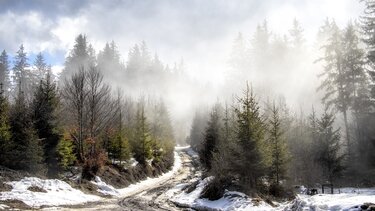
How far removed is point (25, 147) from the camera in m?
31.7

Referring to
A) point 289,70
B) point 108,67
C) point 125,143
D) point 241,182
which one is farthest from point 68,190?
point 108,67

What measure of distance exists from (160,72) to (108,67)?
22.9 meters

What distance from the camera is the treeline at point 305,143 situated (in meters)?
27.9

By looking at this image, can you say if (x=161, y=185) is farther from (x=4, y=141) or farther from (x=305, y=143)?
(x=4, y=141)

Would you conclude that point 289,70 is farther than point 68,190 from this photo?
Yes

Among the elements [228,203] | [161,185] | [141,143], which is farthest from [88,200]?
[141,143]

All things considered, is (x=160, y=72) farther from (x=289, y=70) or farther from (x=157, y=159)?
(x=157, y=159)

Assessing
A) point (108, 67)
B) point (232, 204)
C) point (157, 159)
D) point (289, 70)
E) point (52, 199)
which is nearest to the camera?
point (232, 204)

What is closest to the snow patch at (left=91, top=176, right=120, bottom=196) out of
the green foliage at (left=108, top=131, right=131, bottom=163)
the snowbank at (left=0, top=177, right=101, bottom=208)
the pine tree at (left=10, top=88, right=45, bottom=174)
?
the snowbank at (left=0, top=177, right=101, bottom=208)

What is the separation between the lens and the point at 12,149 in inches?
1228

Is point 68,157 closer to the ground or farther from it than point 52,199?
farther from it

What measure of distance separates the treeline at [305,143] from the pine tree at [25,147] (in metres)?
14.2

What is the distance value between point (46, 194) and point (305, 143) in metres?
28.1

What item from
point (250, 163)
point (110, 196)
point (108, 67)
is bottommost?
point (110, 196)
